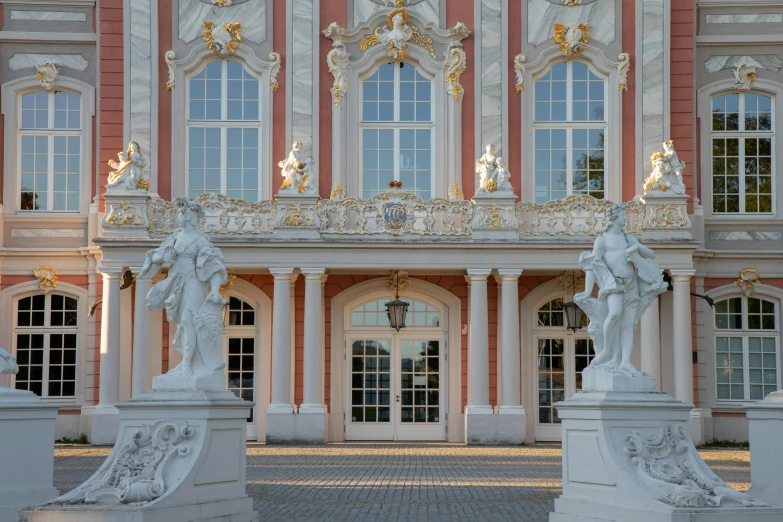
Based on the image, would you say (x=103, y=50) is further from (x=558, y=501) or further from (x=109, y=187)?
(x=558, y=501)

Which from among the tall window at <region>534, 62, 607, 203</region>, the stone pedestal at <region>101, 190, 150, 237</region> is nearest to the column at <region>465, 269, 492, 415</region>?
the tall window at <region>534, 62, 607, 203</region>

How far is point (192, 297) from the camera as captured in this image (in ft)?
38.2

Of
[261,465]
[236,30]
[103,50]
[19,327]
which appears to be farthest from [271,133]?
[261,465]

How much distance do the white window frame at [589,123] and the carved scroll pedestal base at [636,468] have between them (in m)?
12.7

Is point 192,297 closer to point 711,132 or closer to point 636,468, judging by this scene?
point 636,468

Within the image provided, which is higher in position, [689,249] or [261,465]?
[689,249]

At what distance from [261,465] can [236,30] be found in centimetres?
949

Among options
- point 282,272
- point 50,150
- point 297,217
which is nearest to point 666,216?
point 297,217

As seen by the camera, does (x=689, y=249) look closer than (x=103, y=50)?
Yes

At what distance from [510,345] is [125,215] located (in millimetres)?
7247

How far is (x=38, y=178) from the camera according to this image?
24.5 meters

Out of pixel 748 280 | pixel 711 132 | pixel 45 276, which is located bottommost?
pixel 748 280

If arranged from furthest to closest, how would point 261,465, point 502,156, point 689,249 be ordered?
point 502,156
point 689,249
point 261,465

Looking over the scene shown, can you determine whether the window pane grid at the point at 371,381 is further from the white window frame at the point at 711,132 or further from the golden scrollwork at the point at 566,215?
the white window frame at the point at 711,132
